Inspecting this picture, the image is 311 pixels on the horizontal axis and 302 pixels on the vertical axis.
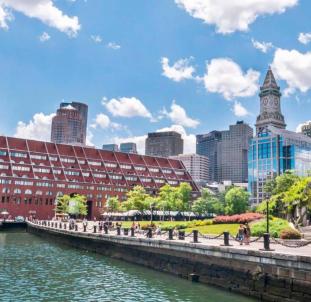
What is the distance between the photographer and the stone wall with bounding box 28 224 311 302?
832 inches

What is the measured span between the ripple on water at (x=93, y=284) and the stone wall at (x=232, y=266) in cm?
88

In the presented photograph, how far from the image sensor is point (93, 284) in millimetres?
27984

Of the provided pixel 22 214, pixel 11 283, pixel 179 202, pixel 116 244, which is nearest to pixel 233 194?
pixel 179 202

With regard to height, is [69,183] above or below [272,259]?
above

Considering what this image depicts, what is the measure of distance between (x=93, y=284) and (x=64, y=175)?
117265 mm

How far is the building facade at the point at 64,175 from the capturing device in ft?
433

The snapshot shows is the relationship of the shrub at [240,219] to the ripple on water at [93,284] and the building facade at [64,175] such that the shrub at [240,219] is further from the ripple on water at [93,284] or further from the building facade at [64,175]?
the building facade at [64,175]

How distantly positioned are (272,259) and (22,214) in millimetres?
118753

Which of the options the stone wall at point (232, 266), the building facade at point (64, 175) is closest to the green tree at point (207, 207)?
the building facade at point (64, 175)

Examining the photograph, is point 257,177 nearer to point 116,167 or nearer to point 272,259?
point 116,167

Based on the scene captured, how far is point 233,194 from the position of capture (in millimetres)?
117125

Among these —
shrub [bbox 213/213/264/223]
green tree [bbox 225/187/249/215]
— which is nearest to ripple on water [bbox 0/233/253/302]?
shrub [bbox 213/213/264/223]

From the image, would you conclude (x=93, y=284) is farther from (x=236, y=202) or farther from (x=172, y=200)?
(x=172, y=200)

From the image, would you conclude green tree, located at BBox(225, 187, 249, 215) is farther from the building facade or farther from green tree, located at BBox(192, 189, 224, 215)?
the building facade
